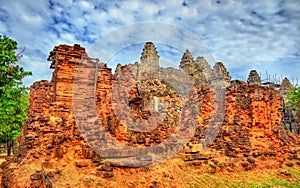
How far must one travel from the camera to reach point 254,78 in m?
45.2

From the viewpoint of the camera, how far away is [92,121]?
10.7 m

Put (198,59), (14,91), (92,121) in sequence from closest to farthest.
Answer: (92,121), (14,91), (198,59)

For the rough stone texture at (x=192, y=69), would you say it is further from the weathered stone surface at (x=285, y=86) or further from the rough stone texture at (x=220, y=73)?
the weathered stone surface at (x=285, y=86)

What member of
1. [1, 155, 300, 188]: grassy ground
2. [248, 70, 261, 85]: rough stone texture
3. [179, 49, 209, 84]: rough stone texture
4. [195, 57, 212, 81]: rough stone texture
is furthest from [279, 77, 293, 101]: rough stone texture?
[1, 155, 300, 188]: grassy ground

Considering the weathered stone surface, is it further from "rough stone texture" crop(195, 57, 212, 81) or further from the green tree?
the green tree

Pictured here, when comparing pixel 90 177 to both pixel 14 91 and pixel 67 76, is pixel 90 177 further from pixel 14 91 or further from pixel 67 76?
pixel 14 91

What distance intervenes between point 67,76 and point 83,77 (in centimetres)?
73

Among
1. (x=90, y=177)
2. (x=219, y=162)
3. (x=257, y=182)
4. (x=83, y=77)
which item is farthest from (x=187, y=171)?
(x=83, y=77)

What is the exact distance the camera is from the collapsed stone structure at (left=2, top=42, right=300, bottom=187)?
362 inches

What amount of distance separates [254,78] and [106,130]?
40203 millimetres

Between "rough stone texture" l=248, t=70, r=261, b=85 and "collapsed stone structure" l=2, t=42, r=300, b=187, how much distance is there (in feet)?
103

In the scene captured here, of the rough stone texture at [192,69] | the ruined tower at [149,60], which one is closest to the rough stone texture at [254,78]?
the rough stone texture at [192,69]

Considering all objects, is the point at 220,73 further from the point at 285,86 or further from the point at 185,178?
the point at 185,178

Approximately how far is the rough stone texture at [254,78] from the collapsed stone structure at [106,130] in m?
31.5
